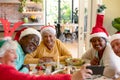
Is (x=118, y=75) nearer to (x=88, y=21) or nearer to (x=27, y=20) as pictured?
(x=88, y=21)

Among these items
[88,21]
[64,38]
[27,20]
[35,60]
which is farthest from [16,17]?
[35,60]

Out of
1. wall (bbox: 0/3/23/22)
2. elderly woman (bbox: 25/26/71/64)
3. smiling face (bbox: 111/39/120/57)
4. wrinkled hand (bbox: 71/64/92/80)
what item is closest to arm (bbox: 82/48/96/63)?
elderly woman (bbox: 25/26/71/64)

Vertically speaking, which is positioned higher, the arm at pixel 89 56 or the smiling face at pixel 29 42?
the smiling face at pixel 29 42

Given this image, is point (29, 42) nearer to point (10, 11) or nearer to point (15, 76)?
point (15, 76)

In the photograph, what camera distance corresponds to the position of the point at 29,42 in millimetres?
2014

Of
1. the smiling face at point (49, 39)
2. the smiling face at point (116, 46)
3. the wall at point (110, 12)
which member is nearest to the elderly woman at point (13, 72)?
the smiling face at point (116, 46)

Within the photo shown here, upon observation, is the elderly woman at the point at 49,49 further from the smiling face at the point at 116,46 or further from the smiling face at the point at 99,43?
the smiling face at the point at 116,46

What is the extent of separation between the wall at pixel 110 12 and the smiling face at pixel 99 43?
6.57 ft

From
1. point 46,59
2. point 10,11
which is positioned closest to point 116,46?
point 46,59

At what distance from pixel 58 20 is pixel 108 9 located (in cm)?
531

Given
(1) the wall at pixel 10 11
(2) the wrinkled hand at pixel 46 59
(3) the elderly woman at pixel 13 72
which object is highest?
(1) the wall at pixel 10 11

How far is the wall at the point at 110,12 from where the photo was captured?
4348mm

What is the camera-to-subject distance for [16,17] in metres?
6.91

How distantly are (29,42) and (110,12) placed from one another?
8.90ft
